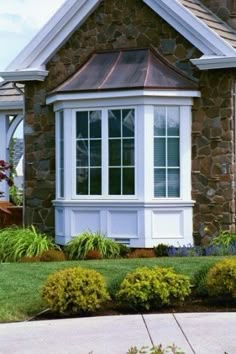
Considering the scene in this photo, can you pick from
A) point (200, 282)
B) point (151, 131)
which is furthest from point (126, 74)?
point (200, 282)

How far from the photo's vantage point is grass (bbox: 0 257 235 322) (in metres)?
10.1

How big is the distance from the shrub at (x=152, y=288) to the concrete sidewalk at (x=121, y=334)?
29 centimetres

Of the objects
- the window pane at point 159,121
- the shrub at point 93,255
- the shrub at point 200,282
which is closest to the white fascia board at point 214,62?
the window pane at point 159,121

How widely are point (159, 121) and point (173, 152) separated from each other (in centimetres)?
67

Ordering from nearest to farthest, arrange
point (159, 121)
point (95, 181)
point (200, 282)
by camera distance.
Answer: point (200, 282)
point (159, 121)
point (95, 181)

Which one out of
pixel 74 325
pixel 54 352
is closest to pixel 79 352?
pixel 54 352

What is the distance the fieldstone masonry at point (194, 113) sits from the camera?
642 inches

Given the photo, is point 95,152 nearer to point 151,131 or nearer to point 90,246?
point 151,131

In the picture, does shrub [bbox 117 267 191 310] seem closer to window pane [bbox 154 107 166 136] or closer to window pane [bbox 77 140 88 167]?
window pane [bbox 154 107 166 136]

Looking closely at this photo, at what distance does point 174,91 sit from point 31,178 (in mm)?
3992

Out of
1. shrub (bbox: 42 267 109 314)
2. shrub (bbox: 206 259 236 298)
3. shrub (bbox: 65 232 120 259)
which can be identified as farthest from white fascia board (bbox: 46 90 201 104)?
shrub (bbox: 42 267 109 314)

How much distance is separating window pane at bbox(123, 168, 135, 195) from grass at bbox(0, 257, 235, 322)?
2589 millimetres

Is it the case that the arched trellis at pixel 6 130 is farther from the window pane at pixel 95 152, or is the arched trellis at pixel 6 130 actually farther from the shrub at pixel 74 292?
the shrub at pixel 74 292

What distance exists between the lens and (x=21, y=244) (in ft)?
52.3
